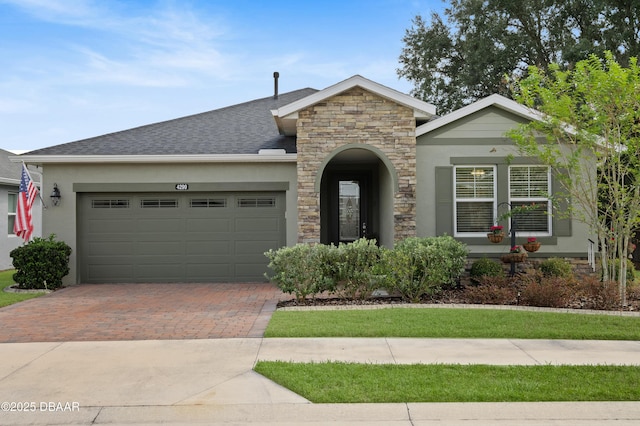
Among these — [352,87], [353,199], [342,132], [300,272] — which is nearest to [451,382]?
[300,272]

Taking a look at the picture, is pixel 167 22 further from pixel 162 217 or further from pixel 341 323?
pixel 341 323

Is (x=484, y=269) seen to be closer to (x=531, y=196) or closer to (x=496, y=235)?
(x=496, y=235)

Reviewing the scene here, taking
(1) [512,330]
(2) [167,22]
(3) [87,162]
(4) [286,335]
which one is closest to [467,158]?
(1) [512,330]

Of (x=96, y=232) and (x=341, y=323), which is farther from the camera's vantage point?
(x=96, y=232)

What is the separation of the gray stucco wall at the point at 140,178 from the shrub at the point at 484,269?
4.32 meters

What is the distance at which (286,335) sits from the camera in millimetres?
7191

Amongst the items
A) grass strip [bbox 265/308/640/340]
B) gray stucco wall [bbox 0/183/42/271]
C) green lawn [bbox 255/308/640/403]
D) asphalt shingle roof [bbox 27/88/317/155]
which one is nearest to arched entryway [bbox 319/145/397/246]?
asphalt shingle roof [bbox 27/88/317/155]

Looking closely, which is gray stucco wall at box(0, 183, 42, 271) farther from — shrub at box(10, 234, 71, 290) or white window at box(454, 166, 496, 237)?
white window at box(454, 166, 496, 237)

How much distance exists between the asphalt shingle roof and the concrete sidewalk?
7207 mm

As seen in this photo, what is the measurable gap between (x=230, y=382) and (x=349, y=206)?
12.2 meters

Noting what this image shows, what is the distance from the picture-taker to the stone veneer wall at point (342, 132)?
12.2 metres

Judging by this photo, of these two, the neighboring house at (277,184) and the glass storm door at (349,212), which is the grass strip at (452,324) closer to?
the neighboring house at (277,184)

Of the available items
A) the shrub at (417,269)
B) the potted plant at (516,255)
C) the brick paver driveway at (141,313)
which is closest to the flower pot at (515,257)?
the potted plant at (516,255)

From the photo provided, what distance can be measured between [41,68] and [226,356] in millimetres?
17161
